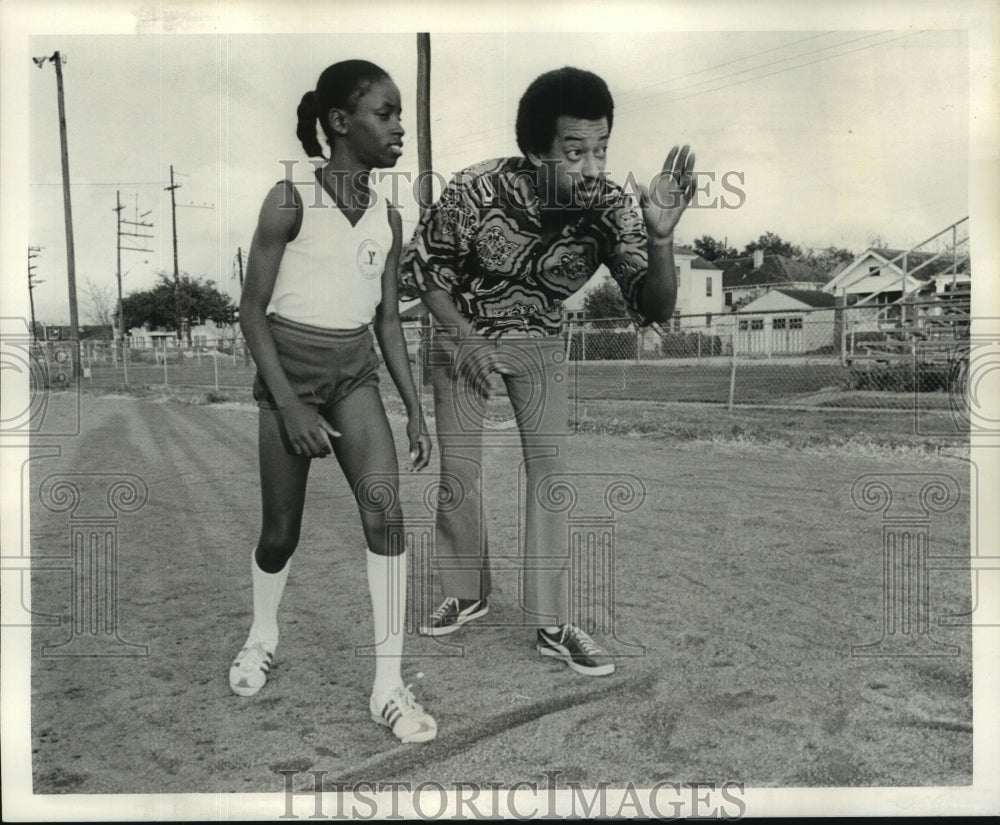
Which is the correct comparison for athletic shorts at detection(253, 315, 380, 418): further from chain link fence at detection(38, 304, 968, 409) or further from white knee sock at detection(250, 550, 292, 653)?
white knee sock at detection(250, 550, 292, 653)

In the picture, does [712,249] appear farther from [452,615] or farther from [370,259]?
[452,615]

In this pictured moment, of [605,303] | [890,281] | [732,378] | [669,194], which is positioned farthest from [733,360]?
[669,194]

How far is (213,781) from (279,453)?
1.17 meters

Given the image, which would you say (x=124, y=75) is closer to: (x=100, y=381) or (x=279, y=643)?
(x=100, y=381)

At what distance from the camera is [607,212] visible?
3.30 m

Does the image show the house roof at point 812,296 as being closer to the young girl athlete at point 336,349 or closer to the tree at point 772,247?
the tree at point 772,247

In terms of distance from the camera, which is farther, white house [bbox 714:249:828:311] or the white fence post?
the white fence post

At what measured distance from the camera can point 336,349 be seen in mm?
3092

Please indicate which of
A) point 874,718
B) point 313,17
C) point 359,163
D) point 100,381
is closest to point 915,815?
point 874,718

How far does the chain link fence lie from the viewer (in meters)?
3.51

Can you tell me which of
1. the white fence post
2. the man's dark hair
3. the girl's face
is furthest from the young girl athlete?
the white fence post

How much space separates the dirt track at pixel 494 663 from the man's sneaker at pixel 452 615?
4 cm

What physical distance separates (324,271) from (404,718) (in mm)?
1542

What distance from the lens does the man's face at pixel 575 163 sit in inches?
129
